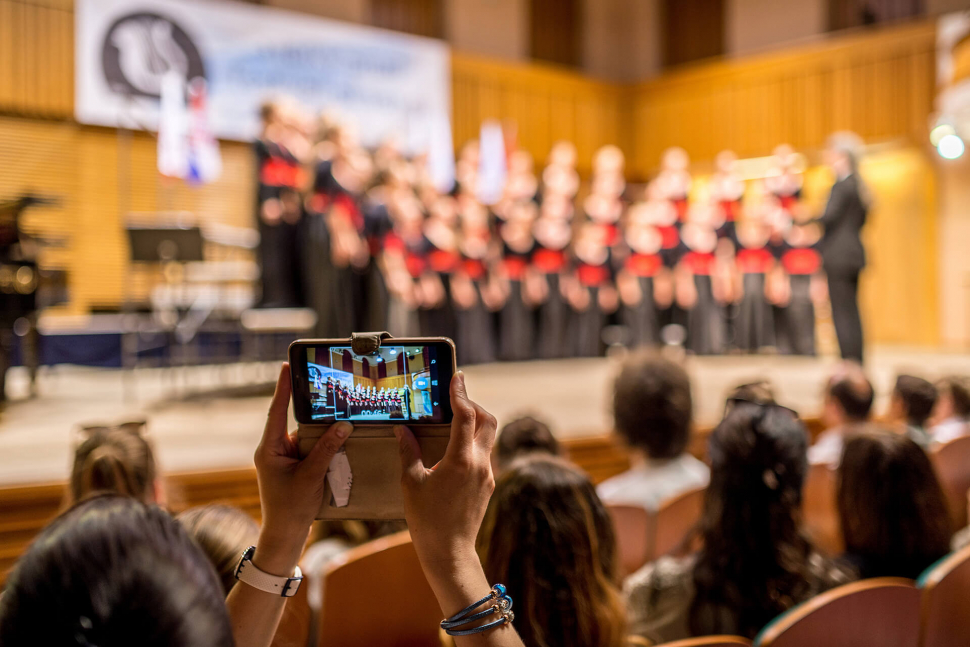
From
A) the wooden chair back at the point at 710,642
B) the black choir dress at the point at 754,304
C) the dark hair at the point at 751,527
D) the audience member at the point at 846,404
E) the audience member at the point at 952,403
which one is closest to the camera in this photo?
the wooden chair back at the point at 710,642

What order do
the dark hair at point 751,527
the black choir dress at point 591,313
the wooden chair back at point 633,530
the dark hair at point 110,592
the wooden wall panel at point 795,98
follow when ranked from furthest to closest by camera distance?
the wooden wall panel at point 795,98 → the black choir dress at point 591,313 → the wooden chair back at point 633,530 → the dark hair at point 751,527 → the dark hair at point 110,592

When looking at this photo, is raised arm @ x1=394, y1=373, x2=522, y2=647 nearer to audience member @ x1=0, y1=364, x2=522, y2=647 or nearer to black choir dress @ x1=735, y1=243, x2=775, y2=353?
audience member @ x1=0, y1=364, x2=522, y2=647

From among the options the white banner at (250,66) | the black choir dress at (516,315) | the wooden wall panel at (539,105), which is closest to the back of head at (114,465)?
the black choir dress at (516,315)

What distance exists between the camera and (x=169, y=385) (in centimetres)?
470

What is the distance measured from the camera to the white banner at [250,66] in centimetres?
676

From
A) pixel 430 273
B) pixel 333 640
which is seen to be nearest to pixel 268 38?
pixel 430 273

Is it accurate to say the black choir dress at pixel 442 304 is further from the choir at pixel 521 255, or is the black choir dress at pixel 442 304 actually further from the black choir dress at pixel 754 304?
the black choir dress at pixel 754 304

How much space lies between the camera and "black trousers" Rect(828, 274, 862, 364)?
4.39 metres

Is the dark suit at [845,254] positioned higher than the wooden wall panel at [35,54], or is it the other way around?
the wooden wall panel at [35,54]

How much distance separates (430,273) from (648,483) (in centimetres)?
362

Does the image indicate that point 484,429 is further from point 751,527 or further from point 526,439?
point 526,439

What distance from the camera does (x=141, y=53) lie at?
22.3 feet

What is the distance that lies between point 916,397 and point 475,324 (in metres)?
3.54

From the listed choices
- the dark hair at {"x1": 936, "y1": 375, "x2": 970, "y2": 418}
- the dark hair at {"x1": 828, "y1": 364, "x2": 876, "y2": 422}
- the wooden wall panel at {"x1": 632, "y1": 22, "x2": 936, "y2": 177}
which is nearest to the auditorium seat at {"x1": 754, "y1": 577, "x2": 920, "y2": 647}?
the dark hair at {"x1": 828, "y1": 364, "x2": 876, "y2": 422}
